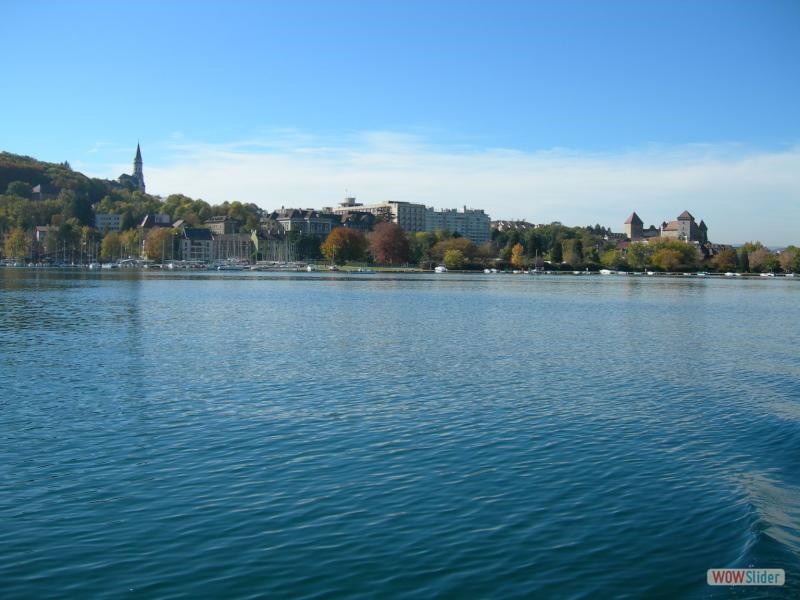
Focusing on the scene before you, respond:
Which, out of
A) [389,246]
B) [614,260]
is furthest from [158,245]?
[614,260]

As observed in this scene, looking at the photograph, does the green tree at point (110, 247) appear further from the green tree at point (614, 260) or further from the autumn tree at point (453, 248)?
the green tree at point (614, 260)

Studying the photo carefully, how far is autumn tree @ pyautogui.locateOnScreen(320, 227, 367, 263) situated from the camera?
178250mm

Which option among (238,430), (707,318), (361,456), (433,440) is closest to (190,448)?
(238,430)

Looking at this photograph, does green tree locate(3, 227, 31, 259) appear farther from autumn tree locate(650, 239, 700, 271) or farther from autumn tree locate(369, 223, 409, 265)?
autumn tree locate(650, 239, 700, 271)

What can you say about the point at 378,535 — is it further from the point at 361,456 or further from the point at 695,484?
the point at 695,484

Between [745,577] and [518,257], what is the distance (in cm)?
18729

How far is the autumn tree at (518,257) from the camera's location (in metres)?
194

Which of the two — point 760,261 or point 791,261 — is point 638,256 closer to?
point 760,261

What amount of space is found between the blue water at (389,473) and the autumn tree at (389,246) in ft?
493

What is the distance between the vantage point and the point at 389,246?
178m

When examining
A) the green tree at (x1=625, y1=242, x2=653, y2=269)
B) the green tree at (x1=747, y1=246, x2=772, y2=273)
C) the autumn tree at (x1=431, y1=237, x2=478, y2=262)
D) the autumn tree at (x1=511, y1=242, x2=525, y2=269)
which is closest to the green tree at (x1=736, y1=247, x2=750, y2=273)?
the green tree at (x1=747, y1=246, x2=772, y2=273)

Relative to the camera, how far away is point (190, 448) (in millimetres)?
14562

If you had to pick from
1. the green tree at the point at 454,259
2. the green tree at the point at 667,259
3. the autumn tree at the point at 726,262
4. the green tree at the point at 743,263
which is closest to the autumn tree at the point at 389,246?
the green tree at the point at 454,259

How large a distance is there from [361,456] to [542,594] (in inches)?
230
